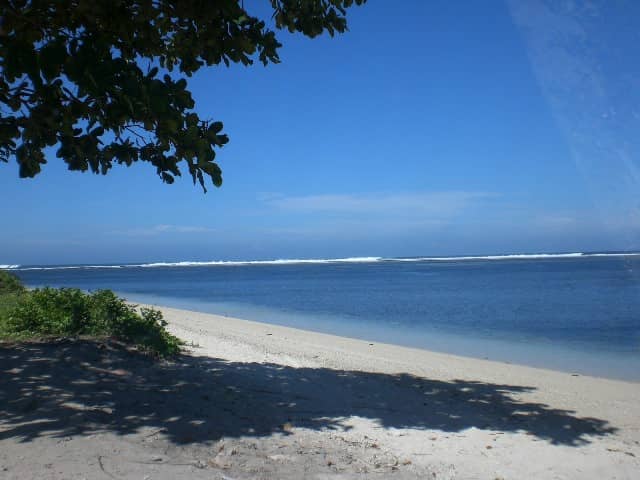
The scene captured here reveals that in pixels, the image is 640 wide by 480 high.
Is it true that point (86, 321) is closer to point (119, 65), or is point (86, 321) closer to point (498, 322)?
point (119, 65)

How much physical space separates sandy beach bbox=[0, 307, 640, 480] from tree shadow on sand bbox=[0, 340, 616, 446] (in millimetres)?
20

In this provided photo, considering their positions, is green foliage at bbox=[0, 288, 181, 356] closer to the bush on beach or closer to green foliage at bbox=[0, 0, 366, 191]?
the bush on beach

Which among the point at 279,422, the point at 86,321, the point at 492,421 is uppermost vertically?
the point at 86,321

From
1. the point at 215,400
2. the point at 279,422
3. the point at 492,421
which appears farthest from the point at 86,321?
the point at 492,421

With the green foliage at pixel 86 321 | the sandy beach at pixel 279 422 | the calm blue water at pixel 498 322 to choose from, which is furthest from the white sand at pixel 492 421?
the calm blue water at pixel 498 322

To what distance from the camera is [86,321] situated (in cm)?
898

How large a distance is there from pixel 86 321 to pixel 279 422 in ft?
15.7

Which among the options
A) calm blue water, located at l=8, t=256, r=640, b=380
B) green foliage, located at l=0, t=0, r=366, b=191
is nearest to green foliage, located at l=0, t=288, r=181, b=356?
green foliage, located at l=0, t=0, r=366, b=191

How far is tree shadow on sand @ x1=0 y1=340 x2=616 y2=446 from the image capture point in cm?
509

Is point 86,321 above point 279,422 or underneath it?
above

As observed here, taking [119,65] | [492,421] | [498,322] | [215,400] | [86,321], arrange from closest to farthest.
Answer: [119,65], [215,400], [492,421], [86,321], [498,322]

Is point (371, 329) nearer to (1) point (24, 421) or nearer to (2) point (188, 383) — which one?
(2) point (188, 383)

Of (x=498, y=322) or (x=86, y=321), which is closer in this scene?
(x=86, y=321)

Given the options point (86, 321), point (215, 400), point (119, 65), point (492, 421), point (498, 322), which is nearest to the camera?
point (119, 65)
